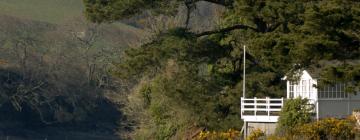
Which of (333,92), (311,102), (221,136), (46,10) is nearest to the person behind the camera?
(221,136)

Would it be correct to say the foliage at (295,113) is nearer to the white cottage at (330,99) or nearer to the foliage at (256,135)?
the white cottage at (330,99)

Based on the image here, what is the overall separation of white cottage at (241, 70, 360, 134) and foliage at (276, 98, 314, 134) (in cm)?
59

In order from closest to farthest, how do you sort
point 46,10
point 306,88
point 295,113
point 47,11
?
point 295,113
point 306,88
point 47,11
point 46,10

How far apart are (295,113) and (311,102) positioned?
1.25 meters

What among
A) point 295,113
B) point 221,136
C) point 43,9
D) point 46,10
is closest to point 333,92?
point 295,113

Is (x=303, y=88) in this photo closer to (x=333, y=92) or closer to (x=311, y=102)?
(x=311, y=102)

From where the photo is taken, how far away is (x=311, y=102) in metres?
54.9

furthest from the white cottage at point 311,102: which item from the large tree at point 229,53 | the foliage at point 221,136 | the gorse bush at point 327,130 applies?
the gorse bush at point 327,130

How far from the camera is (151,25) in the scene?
85.7m

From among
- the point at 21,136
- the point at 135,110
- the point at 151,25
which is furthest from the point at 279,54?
the point at 21,136

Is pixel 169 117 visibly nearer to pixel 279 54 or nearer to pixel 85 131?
pixel 279 54

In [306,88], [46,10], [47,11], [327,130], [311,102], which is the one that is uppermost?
[46,10]

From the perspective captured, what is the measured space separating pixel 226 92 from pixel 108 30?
87099mm

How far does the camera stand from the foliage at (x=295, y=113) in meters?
53.9
